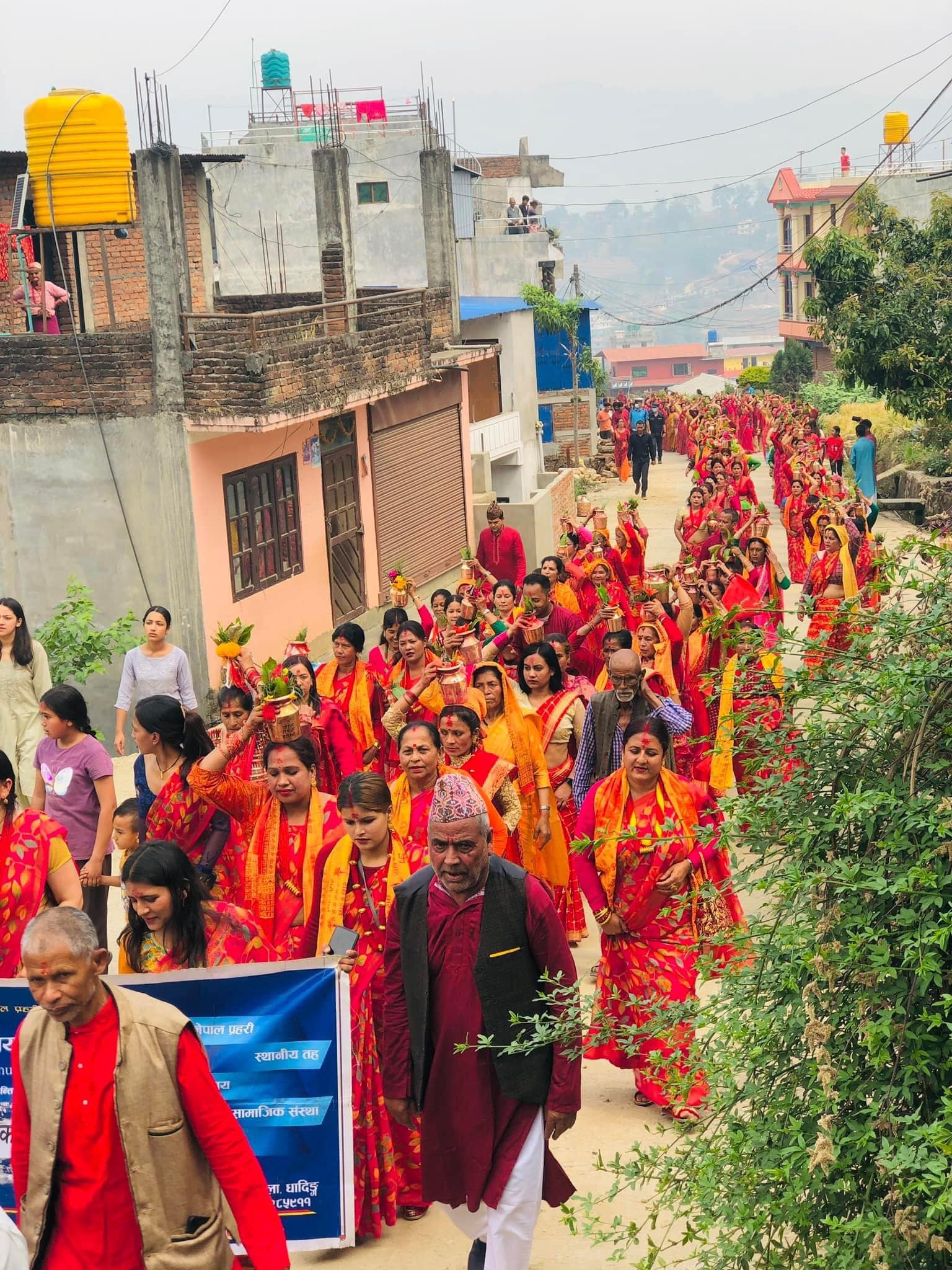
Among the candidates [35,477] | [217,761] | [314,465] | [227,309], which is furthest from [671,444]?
[217,761]

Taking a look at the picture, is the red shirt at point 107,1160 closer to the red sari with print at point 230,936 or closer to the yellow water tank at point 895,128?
the red sari with print at point 230,936

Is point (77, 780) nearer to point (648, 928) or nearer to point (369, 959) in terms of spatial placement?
point (369, 959)

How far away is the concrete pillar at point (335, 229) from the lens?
1762 cm

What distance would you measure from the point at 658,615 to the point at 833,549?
217cm

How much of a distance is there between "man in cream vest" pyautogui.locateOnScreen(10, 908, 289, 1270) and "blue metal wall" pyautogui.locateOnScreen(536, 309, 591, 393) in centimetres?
4064

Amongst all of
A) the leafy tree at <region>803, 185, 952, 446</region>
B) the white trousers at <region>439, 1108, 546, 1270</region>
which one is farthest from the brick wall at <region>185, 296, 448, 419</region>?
the white trousers at <region>439, 1108, 546, 1270</region>

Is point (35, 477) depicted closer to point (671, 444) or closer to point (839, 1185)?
point (839, 1185)

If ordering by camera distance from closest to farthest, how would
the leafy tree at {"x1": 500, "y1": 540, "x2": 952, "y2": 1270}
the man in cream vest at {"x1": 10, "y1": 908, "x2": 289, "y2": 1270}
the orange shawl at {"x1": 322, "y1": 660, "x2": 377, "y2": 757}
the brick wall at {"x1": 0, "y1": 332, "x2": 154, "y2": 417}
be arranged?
the leafy tree at {"x1": 500, "y1": 540, "x2": 952, "y2": 1270}, the man in cream vest at {"x1": 10, "y1": 908, "x2": 289, "y2": 1270}, the orange shawl at {"x1": 322, "y1": 660, "x2": 377, "y2": 757}, the brick wall at {"x1": 0, "y1": 332, "x2": 154, "y2": 417}

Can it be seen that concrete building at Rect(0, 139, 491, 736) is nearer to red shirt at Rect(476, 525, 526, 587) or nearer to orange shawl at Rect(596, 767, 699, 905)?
red shirt at Rect(476, 525, 526, 587)

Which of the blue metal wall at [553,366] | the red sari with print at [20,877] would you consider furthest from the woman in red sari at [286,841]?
the blue metal wall at [553,366]

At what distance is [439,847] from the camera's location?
15.1ft

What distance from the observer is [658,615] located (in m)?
10.1

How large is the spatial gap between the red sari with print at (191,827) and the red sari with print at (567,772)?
2272 mm

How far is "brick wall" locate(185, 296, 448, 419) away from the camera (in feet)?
46.8
